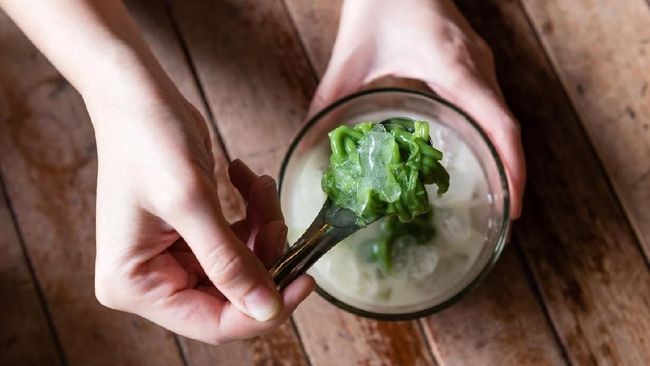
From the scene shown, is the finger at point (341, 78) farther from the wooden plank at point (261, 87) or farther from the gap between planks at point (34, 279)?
the gap between planks at point (34, 279)

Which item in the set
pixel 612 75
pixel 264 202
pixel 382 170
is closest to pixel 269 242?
pixel 264 202

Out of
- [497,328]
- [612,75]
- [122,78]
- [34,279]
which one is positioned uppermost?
[122,78]

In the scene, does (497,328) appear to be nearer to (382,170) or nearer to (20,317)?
(382,170)

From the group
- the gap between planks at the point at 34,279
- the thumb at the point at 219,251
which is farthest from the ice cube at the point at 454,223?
the gap between planks at the point at 34,279

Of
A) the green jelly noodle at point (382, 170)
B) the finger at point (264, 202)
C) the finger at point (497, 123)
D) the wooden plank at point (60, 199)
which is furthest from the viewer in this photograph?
the wooden plank at point (60, 199)

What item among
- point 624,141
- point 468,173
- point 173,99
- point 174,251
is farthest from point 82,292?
point 624,141

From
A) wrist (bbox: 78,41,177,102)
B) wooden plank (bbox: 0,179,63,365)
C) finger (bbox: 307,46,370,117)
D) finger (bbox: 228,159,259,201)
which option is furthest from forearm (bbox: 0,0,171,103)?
wooden plank (bbox: 0,179,63,365)
